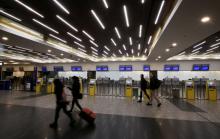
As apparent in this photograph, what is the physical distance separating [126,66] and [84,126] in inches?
550

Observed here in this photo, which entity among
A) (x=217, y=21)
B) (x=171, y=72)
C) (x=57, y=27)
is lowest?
(x=171, y=72)

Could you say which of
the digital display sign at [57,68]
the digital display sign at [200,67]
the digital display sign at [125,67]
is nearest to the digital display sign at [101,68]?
the digital display sign at [125,67]

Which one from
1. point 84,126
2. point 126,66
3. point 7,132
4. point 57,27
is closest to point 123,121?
point 84,126

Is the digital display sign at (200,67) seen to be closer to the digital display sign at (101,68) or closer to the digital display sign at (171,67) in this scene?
the digital display sign at (171,67)

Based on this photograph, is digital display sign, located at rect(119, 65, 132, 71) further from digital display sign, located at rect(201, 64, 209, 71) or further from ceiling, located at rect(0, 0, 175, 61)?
ceiling, located at rect(0, 0, 175, 61)

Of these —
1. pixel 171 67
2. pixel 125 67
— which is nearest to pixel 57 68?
pixel 125 67

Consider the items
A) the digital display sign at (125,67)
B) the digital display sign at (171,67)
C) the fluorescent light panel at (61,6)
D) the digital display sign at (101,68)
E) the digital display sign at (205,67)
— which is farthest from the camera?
the digital display sign at (101,68)

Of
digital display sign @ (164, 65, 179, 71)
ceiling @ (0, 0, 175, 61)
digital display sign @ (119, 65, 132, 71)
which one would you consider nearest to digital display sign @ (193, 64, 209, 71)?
digital display sign @ (164, 65, 179, 71)

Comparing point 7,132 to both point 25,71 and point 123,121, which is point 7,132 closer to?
point 123,121

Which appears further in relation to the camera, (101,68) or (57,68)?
(57,68)

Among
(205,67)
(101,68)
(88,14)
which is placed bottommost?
(101,68)

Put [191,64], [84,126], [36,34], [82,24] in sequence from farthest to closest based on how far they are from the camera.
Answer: [191,64] < [36,34] < [82,24] < [84,126]

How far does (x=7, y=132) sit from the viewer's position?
365 centimetres

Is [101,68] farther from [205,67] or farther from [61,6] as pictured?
[61,6]
